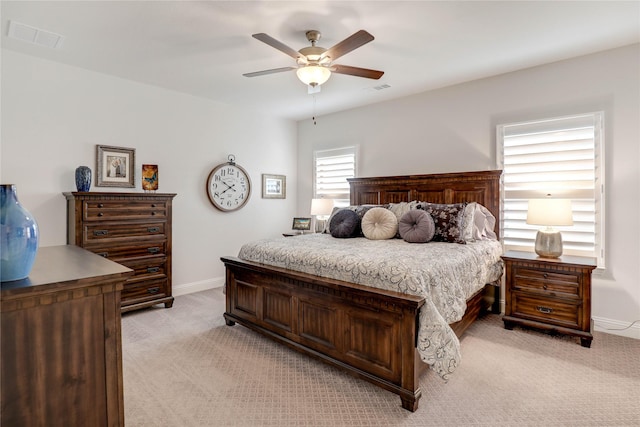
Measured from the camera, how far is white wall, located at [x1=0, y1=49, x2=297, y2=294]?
3340 mm

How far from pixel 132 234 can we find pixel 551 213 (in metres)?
4.37

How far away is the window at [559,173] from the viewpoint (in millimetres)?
3307

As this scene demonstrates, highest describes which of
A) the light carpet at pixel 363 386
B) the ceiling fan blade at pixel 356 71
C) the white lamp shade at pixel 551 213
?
the ceiling fan blade at pixel 356 71

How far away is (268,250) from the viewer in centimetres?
308

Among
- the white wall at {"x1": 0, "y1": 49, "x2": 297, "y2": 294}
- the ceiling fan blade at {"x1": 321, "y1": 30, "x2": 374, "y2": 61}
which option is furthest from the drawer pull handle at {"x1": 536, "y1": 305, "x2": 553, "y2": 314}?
the white wall at {"x1": 0, "y1": 49, "x2": 297, "y2": 294}

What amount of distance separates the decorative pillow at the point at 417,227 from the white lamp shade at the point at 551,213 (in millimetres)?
945

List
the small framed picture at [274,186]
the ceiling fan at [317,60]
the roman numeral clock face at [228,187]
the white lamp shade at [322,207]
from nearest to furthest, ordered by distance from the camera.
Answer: the ceiling fan at [317,60] < the roman numeral clock face at [228,187] < the white lamp shade at [322,207] < the small framed picture at [274,186]

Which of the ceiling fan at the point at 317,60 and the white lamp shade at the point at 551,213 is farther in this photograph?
the white lamp shade at the point at 551,213

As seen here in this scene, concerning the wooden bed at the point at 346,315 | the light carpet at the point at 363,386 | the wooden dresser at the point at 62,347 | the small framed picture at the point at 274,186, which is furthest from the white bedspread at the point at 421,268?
the small framed picture at the point at 274,186

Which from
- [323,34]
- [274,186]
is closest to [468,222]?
[323,34]

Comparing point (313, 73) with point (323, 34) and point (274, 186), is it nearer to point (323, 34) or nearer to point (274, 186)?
point (323, 34)

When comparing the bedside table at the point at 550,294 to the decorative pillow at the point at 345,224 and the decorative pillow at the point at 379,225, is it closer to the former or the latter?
the decorative pillow at the point at 379,225

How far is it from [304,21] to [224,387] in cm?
287

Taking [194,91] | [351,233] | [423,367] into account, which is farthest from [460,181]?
[194,91]
